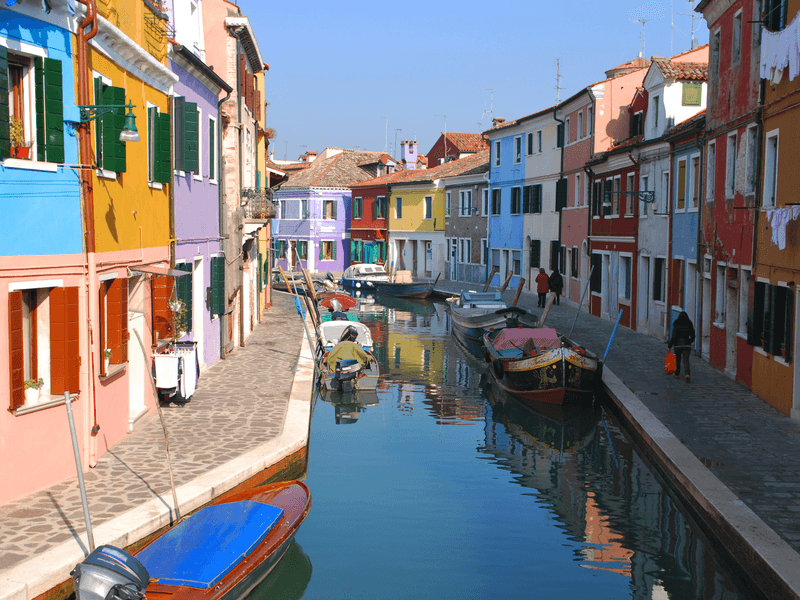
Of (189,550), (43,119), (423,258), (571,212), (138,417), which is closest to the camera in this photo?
(189,550)

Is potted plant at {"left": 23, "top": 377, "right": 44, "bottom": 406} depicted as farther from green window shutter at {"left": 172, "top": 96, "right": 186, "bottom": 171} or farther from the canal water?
green window shutter at {"left": 172, "top": 96, "right": 186, "bottom": 171}

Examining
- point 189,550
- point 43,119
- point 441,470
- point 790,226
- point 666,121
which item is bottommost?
point 441,470

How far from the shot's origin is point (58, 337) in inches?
411

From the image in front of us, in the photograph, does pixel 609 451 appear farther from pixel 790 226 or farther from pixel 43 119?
pixel 43 119

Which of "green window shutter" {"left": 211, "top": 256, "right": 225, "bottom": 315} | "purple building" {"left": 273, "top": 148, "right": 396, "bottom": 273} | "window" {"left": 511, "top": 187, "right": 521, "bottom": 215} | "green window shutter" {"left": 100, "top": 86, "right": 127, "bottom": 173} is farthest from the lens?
"purple building" {"left": 273, "top": 148, "right": 396, "bottom": 273}

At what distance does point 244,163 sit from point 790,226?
52.1ft

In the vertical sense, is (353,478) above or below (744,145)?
below

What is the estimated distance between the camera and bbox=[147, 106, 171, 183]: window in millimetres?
14102

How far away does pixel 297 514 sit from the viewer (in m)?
9.88

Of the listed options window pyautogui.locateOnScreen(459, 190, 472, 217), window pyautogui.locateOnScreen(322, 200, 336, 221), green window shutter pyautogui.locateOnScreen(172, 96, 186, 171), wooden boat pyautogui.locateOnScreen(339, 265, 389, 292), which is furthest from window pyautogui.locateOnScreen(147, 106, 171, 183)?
window pyautogui.locateOnScreen(322, 200, 336, 221)

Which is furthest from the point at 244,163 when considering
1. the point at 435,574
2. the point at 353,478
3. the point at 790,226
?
the point at 435,574

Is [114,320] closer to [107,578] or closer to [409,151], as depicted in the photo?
[107,578]

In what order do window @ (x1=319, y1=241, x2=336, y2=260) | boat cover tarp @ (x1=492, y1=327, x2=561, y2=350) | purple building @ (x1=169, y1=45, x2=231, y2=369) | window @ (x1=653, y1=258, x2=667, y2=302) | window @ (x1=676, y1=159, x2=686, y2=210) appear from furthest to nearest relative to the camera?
window @ (x1=319, y1=241, x2=336, y2=260), window @ (x1=653, y1=258, x2=667, y2=302), window @ (x1=676, y1=159, x2=686, y2=210), boat cover tarp @ (x1=492, y1=327, x2=561, y2=350), purple building @ (x1=169, y1=45, x2=231, y2=369)

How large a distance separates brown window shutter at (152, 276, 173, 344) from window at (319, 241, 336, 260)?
153 feet
